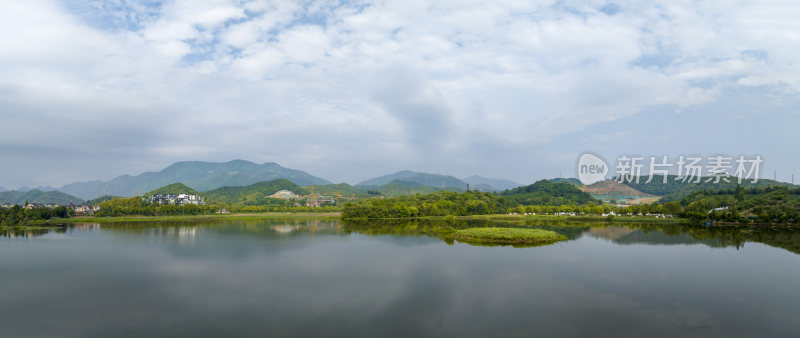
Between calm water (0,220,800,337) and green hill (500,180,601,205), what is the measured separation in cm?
5185

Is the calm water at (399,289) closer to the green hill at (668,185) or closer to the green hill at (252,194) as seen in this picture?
the green hill at (252,194)

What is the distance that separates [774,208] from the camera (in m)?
43.6

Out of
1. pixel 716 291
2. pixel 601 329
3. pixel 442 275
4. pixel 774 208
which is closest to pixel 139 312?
pixel 442 275

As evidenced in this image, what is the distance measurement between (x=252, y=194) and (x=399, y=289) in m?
112

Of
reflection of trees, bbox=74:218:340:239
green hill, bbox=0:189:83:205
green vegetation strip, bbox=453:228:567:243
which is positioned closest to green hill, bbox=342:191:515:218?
reflection of trees, bbox=74:218:340:239

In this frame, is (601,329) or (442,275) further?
(442,275)

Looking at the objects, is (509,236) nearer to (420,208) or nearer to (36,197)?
(420,208)

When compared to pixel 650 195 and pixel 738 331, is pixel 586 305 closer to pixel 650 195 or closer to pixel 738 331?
pixel 738 331

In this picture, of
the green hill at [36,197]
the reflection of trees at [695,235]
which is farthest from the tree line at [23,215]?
the green hill at [36,197]

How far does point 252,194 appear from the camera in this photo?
119m

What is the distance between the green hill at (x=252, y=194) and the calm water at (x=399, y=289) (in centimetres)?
7515

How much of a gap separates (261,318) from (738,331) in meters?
16.3

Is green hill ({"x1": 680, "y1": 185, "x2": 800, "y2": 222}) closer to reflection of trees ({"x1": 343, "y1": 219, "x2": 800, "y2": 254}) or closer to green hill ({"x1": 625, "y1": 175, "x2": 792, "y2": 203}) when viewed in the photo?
reflection of trees ({"x1": 343, "y1": 219, "x2": 800, "y2": 254})

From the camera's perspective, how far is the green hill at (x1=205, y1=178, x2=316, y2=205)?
104 metres
